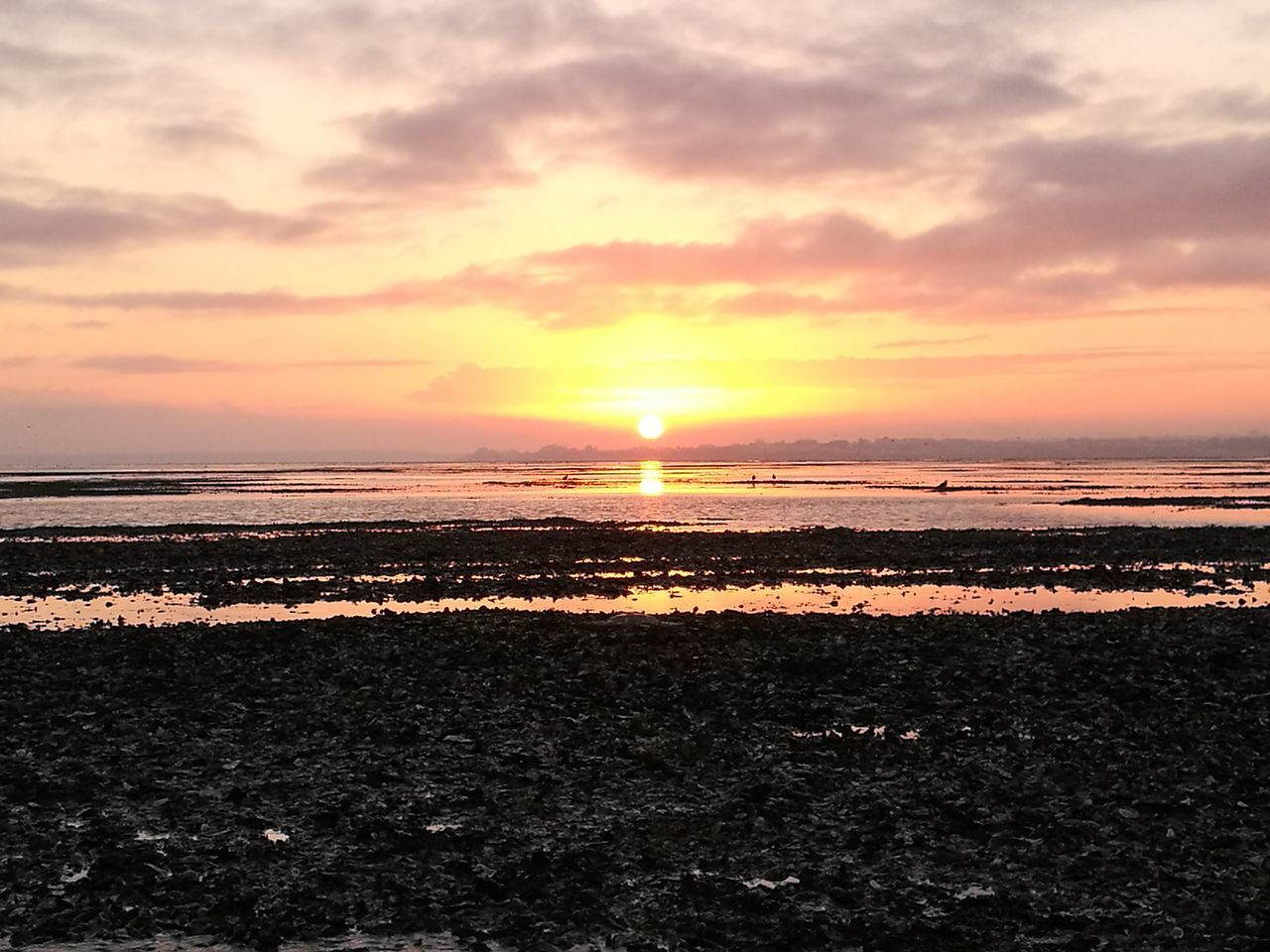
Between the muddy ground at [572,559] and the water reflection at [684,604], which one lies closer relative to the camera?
the water reflection at [684,604]

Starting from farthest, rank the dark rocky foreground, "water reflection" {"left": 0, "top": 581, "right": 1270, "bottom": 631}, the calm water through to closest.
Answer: the calm water < "water reflection" {"left": 0, "top": 581, "right": 1270, "bottom": 631} < the dark rocky foreground

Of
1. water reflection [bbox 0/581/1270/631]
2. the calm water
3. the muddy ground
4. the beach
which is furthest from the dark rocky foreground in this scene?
the calm water

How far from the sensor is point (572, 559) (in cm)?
4734

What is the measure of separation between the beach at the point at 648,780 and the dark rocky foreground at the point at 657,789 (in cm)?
→ 6

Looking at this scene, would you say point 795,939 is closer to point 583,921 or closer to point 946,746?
point 583,921

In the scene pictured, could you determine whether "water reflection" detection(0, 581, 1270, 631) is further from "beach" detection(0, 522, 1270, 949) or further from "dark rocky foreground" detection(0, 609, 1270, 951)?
"dark rocky foreground" detection(0, 609, 1270, 951)

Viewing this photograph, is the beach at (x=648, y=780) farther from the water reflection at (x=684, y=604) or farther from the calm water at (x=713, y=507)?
the calm water at (x=713, y=507)

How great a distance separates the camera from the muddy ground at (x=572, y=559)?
37.8 metres

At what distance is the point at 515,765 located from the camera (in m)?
16.0

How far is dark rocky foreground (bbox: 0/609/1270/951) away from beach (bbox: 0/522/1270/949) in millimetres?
63

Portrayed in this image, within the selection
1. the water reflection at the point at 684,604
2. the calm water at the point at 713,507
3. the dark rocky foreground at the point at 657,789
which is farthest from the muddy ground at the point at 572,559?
the dark rocky foreground at the point at 657,789

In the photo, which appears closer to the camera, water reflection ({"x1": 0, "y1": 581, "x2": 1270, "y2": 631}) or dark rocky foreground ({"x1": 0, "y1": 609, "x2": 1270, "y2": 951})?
dark rocky foreground ({"x1": 0, "y1": 609, "x2": 1270, "y2": 951})

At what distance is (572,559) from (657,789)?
107ft

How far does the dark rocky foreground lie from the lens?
10656 millimetres
